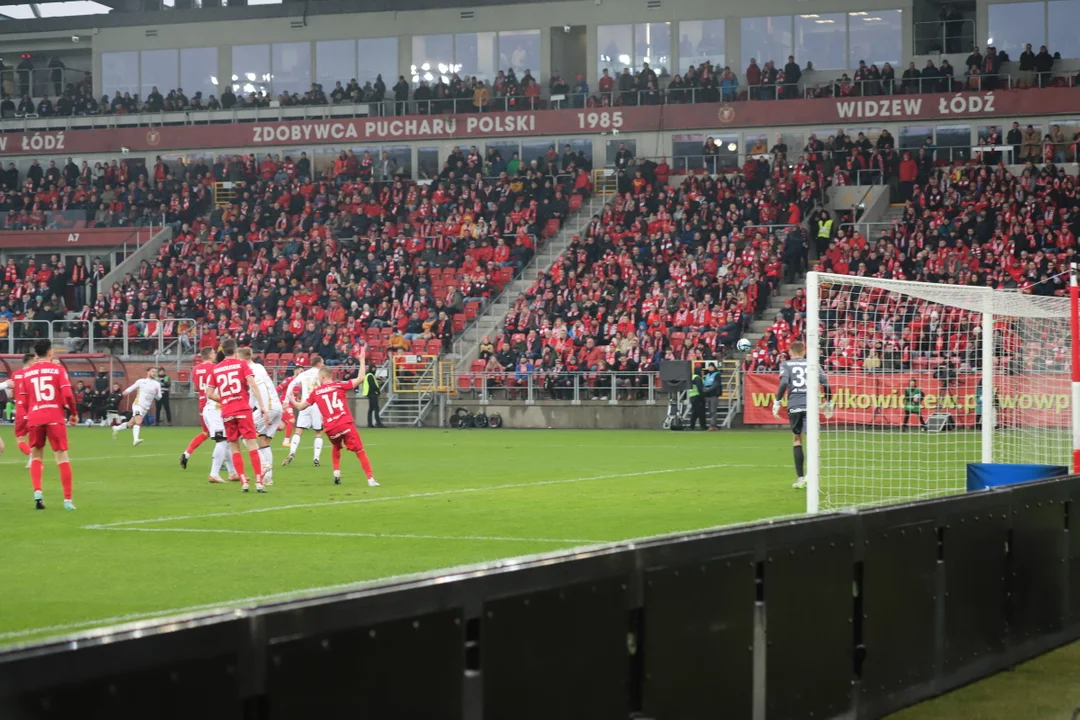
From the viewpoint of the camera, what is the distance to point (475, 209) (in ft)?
155

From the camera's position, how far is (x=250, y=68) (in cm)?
5444

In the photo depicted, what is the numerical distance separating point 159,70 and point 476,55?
41.6 ft

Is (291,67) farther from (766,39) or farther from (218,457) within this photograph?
(218,457)

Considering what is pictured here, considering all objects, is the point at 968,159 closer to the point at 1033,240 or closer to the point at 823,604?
the point at 1033,240

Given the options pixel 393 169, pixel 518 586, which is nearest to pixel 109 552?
pixel 518 586

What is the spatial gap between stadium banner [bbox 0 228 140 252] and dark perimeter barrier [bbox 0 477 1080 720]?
154 ft

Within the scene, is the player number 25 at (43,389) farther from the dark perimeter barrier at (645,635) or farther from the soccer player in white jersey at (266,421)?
the dark perimeter barrier at (645,635)

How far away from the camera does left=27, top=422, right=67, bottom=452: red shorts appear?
50.4ft

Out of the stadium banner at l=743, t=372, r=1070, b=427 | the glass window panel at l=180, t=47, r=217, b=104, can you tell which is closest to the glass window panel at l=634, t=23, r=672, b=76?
the glass window panel at l=180, t=47, r=217, b=104

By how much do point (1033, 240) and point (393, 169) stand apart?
23319 millimetres

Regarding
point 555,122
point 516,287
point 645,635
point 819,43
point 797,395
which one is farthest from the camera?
point 555,122

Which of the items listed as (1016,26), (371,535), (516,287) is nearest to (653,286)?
(516,287)

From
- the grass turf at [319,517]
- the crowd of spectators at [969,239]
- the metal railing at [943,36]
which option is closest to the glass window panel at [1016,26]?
the metal railing at [943,36]

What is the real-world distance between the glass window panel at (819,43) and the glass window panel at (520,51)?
28.6 ft
